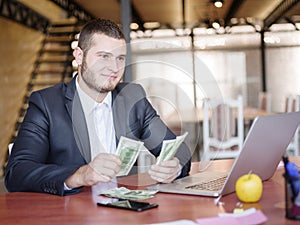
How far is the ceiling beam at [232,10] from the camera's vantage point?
5.73m

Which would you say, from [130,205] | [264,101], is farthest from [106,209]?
[264,101]

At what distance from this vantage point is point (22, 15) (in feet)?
22.5

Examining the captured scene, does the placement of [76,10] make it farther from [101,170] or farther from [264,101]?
[101,170]

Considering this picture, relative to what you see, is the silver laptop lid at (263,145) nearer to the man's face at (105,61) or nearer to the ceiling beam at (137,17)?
the man's face at (105,61)

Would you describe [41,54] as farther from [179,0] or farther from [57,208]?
[57,208]

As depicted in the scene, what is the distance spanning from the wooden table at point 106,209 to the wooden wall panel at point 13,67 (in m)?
4.88

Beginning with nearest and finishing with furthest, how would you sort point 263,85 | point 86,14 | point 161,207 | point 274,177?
point 161,207 < point 274,177 < point 86,14 < point 263,85

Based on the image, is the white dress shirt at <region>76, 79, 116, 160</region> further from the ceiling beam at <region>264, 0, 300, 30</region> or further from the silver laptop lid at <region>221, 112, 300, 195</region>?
the ceiling beam at <region>264, 0, 300, 30</region>

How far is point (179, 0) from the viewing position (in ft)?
18.5

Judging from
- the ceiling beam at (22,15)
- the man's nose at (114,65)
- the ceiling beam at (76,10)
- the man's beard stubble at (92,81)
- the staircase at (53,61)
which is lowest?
the man's beard stubble at (92,81)

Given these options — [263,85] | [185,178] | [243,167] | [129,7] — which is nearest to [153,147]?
[185,178]

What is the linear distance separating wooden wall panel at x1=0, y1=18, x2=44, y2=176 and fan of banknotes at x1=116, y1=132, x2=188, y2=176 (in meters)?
4.87

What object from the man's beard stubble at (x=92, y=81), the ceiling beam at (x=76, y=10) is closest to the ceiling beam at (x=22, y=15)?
the ceiling beam at (x=76, y=10)

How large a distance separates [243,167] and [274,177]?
0.38 m
